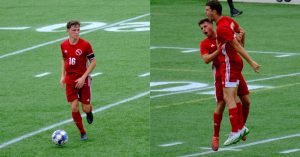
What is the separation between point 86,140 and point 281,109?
4003 mm

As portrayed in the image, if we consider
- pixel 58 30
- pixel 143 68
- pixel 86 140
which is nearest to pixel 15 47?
pixel 58 30

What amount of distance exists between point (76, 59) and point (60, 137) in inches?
50.3

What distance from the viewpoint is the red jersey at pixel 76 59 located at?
47.6ft

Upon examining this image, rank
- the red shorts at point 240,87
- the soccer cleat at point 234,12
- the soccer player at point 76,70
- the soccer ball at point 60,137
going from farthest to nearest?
the soccer cleat at point 234,12 → the soccer player at point 76,70 → the soccer ball at point 60,137 → the red shorts at point 240,87

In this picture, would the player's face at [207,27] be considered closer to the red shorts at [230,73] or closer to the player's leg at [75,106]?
the red shorts at [230,73]

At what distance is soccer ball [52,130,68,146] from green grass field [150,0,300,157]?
4.19 feet

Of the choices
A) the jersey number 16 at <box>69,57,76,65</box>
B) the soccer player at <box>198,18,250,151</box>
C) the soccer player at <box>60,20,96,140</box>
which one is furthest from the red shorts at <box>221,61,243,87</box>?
the jersey number 16 at <box>69,57,76,65</box>

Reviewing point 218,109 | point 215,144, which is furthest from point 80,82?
point 215,144

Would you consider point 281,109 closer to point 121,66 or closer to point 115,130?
point 115,130

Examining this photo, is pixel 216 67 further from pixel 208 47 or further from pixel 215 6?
pixel 215 6

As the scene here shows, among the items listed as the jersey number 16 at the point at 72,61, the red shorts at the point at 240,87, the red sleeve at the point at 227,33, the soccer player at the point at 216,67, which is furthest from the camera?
the jersey number 16 at the point at 72,61

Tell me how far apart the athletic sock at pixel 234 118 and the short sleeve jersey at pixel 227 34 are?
0.67 meters

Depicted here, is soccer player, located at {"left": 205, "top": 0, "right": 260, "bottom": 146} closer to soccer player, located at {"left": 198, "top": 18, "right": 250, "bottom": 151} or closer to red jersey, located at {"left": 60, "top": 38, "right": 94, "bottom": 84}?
soccer player, located at {"left": 198, "top": 18, "right": 250, "bottom": 151}

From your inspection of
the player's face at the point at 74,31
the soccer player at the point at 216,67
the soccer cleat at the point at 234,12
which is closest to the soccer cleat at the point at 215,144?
the soccer player at the point at 216,67
